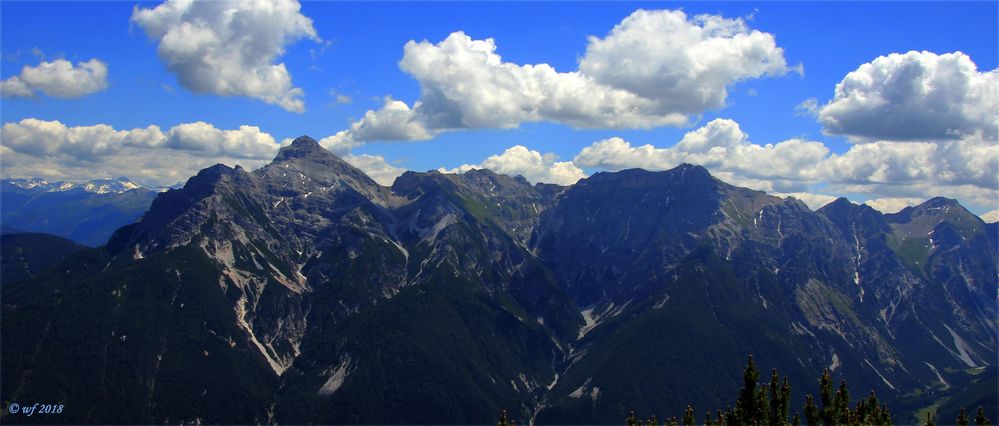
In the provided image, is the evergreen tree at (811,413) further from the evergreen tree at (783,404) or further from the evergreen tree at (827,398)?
the evergreen tree at (783,404)

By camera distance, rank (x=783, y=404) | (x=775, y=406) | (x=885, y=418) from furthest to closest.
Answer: (x=885, y=418) < (x=775, y=406) < (x=783, y=404)

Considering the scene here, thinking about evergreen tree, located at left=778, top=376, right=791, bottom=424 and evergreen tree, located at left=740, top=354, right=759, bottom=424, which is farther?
evergreen tree, located at left=740, top=354, right=759, bottom=424

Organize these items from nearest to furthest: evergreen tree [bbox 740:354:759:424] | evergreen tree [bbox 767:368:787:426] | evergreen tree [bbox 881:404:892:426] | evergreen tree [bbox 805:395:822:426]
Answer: evergreen tree [bbox 767:368:787:426] → evergreen tree [bbox 740:354:759:424] → evergreen tree [bbox 805:395:822:426] → evergreen tree [bbox 881:404:892:426]

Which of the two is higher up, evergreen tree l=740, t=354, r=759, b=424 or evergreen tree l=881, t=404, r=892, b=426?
evergreen tree l=740, t=354, r=759, b=424

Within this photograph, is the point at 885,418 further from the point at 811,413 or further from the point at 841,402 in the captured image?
the point at 811,413

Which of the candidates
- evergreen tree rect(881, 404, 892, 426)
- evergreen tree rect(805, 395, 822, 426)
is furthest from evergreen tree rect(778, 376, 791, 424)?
evergreen tree rect(881, 404, 892, 426)

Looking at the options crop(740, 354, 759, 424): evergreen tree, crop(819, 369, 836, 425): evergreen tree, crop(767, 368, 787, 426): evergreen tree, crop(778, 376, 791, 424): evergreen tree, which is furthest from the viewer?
crop(819, 369, 836, 425): evergreen tree

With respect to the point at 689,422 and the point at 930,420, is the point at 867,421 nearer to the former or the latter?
the point at 930,420

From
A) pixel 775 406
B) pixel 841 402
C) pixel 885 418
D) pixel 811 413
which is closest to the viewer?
pixel 775 406

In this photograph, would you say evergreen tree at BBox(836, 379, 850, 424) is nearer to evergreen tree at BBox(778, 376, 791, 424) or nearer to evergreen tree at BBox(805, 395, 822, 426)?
evergreen tree at BBox(805, 395, 822, 426)

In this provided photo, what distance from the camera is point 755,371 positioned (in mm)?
103188

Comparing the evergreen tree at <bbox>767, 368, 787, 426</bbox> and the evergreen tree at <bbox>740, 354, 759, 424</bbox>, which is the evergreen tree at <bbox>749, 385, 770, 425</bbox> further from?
the evergreen tree at <bbox>767, 368, 787, 426</bbox>

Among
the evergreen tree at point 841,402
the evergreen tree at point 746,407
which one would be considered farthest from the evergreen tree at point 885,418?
the evergreen tree at point 746,407

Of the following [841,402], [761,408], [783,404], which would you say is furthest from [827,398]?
[761,408]
